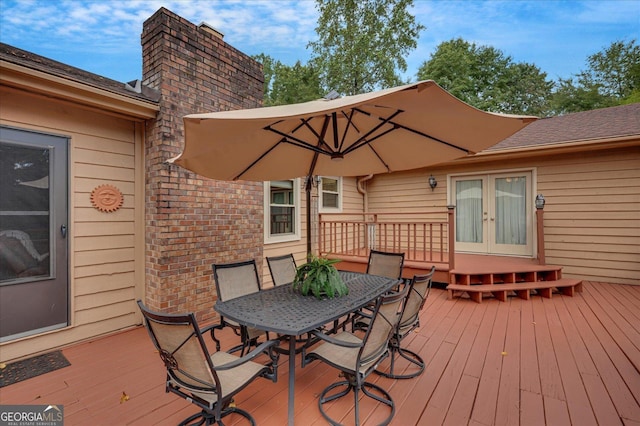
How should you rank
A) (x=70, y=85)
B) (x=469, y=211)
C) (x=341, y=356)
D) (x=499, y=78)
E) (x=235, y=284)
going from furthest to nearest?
(x=499, y=78), (x=469, y=211), (x=235, y=284), (x=70, y=85), (x=341, y=356)

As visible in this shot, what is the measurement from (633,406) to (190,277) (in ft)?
14.3

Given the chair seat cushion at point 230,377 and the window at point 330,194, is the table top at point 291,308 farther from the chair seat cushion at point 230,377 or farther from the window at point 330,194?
the window at point 330,194

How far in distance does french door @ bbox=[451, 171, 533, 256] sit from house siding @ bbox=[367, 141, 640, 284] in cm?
27

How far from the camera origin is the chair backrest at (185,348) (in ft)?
5.14

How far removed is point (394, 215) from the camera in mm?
7941

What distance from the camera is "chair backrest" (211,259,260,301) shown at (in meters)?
2.91

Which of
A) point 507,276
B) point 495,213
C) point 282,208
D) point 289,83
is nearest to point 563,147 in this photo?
point 495,213

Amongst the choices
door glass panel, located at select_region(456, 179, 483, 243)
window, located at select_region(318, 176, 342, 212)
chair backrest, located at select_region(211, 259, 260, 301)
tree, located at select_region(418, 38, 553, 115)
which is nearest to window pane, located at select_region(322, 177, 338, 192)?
window, located at select_region(318, 176, 342, 212)

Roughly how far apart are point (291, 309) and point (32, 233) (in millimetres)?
2881

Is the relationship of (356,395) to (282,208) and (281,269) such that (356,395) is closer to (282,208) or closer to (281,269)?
(281,269)

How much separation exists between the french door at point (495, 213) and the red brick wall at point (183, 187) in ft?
18.1

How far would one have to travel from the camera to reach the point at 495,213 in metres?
6.72

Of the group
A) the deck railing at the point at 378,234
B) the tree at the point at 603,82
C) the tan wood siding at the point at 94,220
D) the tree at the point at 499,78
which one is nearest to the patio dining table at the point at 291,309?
the tan wood siding at the point at 94,220

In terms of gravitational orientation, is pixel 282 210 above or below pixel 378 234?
above
